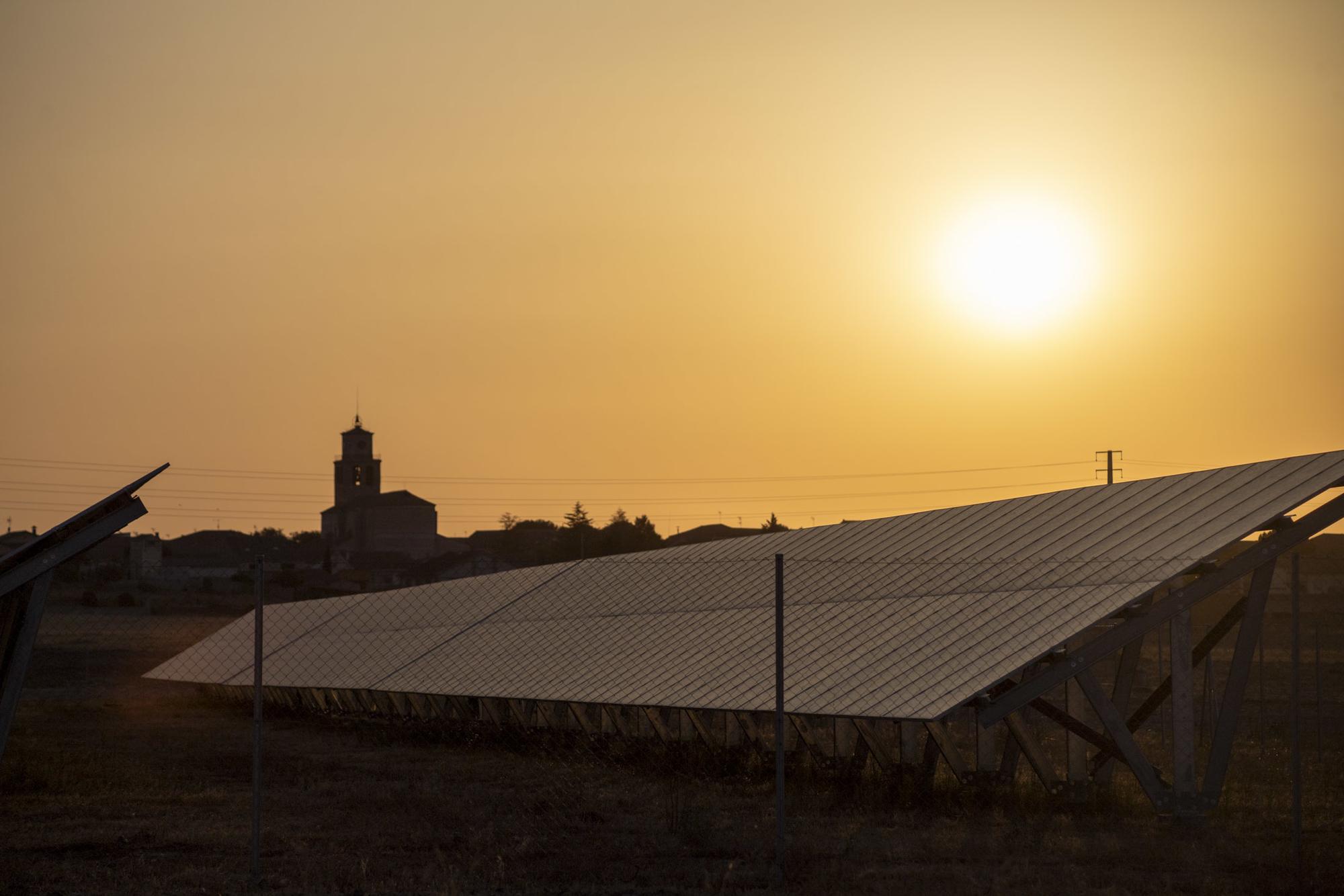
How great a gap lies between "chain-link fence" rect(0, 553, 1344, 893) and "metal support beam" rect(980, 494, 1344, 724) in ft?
0.80

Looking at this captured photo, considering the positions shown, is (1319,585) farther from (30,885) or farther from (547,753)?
(30,885)

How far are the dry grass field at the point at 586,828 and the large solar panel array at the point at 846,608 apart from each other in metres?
1.33

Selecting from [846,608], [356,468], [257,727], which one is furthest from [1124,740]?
[356,468]

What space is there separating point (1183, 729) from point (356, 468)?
156 m

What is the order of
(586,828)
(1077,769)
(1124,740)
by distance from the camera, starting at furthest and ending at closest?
(1077,769)
(1124,740)
(586,828)

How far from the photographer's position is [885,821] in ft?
56.5

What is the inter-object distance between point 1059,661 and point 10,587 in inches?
435

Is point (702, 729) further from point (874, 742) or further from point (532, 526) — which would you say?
point (532, 526)

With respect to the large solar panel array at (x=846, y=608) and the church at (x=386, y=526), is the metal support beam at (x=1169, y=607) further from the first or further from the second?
the church at (x=386, y=526)

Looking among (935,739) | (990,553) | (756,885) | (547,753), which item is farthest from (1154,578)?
(547,753)

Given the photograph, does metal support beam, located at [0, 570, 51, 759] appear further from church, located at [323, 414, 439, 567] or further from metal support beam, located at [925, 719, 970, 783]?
church, located at [323, 414, 439, 567]

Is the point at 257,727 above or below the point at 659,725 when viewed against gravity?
above

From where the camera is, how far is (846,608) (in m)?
22.8

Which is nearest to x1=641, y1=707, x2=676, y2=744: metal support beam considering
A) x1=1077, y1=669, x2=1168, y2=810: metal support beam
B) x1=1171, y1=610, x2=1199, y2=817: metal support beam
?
x1=1077, y1=669, x2=1168, y2=810: metal support beam
